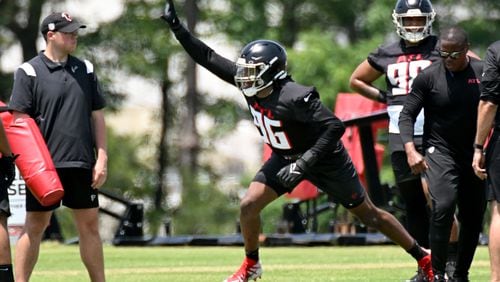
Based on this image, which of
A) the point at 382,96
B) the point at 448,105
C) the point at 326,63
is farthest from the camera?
the point at 326,63

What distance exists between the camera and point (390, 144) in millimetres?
13398

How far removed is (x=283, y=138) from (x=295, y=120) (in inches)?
8.5

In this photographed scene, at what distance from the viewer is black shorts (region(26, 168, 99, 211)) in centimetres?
1130

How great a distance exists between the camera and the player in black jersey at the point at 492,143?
10797 mm

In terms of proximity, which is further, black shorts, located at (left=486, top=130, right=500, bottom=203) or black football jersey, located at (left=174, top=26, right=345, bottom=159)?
black football jersey, located at (left=174, top=26, right=345, bottom=159)

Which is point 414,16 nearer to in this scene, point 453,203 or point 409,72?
point 409,72

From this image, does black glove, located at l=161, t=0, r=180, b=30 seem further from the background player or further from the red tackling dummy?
the background player

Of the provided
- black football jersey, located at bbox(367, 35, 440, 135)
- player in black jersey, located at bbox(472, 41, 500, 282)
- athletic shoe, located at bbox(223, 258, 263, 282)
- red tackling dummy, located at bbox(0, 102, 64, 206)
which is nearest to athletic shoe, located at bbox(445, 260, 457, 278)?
black football jersey, located at bbox(367, 35, 440, 135)

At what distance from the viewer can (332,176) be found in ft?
40.7

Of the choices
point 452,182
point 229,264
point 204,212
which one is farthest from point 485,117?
point 204,212

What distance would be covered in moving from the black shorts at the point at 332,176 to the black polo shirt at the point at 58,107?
64.9 inches

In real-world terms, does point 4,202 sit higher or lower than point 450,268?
higher

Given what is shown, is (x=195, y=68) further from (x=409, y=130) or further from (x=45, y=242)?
(x=409, y=130)

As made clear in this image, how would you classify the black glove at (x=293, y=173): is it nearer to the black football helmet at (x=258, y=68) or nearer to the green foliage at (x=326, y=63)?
the black football helmet at (x=258, y=68)
